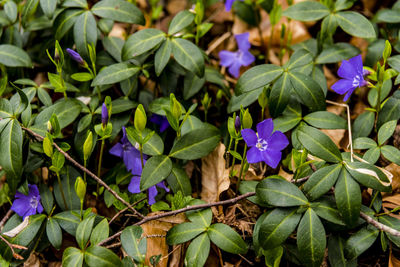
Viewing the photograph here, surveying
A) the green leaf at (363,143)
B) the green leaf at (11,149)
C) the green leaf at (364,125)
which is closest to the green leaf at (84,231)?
the green leaf at (11,149)

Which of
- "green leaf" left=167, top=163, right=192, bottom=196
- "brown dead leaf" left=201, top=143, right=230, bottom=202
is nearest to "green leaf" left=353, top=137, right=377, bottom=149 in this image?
"brown dead leaf" left=201, top=143, right=230, bottom=202

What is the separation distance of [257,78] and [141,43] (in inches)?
21.6

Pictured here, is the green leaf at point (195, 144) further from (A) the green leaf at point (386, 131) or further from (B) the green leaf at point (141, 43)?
(A) the green leaf at point (386, 131)

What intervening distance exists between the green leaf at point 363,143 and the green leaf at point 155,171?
0.78 meters

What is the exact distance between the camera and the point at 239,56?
2.42 metres

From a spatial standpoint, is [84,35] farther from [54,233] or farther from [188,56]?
[54,233]

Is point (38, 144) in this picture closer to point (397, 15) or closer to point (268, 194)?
point (268, 194)

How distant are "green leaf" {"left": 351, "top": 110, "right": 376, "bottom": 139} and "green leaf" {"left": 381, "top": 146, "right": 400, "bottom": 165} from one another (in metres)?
0.21

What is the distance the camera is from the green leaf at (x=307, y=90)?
1.82 m

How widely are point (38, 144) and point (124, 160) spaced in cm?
37

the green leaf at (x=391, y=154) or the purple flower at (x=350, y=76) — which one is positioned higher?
the purple flower at (x=350, y=76)

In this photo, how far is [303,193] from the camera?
156 cm

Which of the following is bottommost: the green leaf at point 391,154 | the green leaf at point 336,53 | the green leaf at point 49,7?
the green leaf at point 391,154

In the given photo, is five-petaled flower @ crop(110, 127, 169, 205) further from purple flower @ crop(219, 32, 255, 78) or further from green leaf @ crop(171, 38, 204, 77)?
purple flower @ crop(219, 32, 255, 78)
